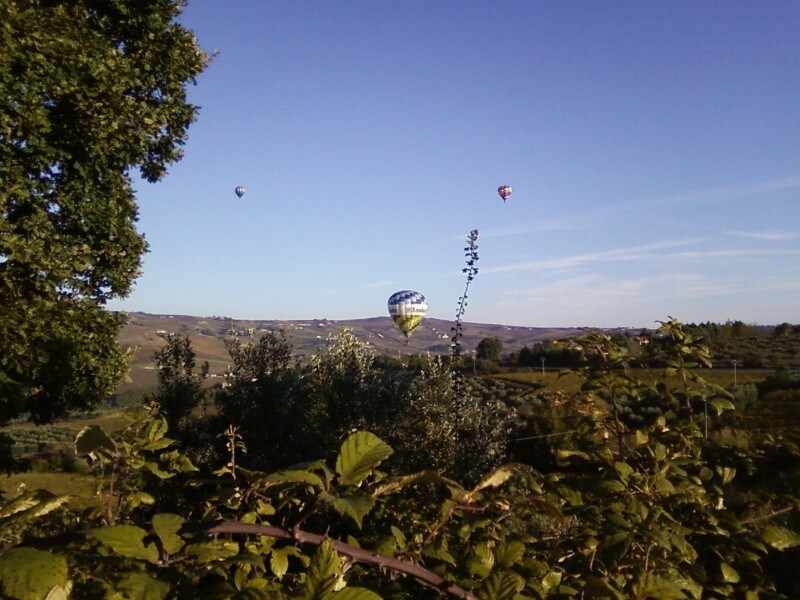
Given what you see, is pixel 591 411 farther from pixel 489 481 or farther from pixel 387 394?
pixel 387 394

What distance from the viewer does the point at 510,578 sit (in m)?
1.27

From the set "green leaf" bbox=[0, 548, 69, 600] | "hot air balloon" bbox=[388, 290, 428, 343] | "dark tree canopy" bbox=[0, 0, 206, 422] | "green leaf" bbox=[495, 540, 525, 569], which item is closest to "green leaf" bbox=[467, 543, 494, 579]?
"green leaf" bbox=[495, 540, 525, 569]

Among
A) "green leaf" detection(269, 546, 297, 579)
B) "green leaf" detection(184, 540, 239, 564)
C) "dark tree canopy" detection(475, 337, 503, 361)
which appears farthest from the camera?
"dark tree canopy" detection(475, 337, 503, 361)

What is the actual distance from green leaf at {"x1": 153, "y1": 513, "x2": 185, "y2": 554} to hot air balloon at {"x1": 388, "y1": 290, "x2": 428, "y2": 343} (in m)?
26.5

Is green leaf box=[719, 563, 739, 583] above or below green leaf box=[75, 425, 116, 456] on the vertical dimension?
below

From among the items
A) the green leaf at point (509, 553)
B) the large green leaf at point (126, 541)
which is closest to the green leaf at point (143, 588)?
the large green leaf at point (126, 541)

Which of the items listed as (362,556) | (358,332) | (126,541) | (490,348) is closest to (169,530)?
(126,541)

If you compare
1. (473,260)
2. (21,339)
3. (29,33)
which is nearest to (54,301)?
(21,339)

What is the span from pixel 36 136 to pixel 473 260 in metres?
7.50

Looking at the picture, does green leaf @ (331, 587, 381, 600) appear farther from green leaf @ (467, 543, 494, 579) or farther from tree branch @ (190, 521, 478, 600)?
green leaf @ (467, 543, 494, 579)

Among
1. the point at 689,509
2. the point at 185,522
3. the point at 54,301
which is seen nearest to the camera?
the point at 185,522

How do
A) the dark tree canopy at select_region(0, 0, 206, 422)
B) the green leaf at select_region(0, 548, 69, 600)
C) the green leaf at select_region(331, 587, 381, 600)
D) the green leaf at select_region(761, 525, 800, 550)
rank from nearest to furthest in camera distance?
the green leaf at select_region(0, 548, 69, 600)
the green leaf at select_region(331, 587, 381, 600)
the green leaf at select_region(761, 525, 800, 550)
the dark tree canopy at select_region(0, 0, 206, 422)

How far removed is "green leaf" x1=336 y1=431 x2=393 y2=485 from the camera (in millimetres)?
1280

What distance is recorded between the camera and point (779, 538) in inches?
65.2
